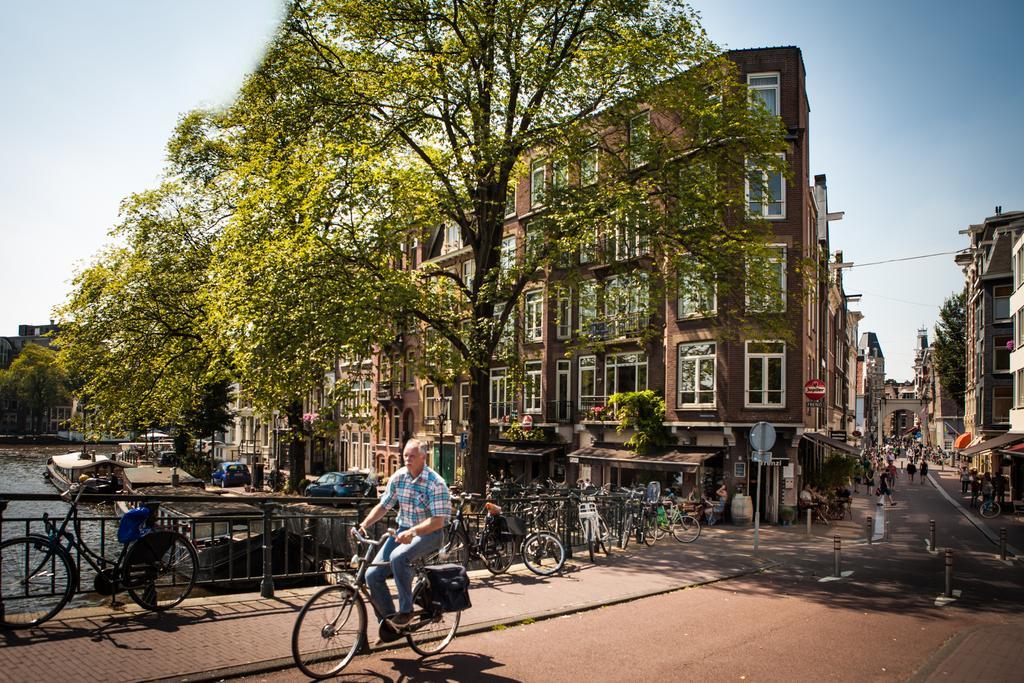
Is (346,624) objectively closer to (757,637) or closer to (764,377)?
(757,637)

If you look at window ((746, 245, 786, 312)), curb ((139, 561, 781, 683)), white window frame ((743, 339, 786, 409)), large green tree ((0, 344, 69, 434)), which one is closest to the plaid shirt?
curb ((139, 561, 781, 683))

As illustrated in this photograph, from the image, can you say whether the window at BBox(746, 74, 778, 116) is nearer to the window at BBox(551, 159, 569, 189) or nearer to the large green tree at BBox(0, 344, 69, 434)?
the window at BBox(551, 159, 569, 189)

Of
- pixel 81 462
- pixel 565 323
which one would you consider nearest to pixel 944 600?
pixel 565 323

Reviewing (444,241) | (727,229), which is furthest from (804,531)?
(444,241)

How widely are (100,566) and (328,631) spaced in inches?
149

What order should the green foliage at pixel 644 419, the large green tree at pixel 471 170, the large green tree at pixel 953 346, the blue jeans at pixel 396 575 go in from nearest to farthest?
1. the blue jeans at pixel 396 575
2. the large green tree at pixel 471 170
3. the green foliage at pixel 644 419
4. the large green tree at pixel 953 346

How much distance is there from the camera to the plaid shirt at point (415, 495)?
7.79 metres

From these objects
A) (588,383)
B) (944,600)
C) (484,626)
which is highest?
(588,383)

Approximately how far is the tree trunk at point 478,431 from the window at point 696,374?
38.7 ft

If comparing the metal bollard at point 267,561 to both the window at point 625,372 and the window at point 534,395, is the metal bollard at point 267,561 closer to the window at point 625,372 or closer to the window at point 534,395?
the window at point 625,372

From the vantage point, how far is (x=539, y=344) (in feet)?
125

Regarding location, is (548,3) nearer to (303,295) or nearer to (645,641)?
(303,295)

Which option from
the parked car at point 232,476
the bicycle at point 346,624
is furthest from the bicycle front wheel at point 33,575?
the parked car at point 232,476

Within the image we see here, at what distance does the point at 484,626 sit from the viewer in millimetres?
9281
